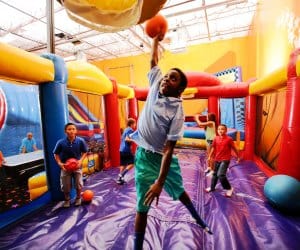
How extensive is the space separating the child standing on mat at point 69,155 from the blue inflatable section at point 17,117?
2413mm

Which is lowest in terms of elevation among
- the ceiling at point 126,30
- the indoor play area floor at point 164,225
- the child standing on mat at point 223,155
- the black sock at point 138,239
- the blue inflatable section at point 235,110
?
the indoor play area floor at point 164,225

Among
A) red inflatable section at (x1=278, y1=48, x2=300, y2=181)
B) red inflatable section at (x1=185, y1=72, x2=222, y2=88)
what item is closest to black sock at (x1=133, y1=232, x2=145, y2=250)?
red inflatable section at (x1=278, y1=48, x2=300, y2=181)

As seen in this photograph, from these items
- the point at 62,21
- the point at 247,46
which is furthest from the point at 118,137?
the point at 247,46

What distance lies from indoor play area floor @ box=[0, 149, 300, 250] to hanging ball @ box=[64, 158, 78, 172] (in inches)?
21.0

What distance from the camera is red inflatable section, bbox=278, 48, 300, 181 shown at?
2.62 m

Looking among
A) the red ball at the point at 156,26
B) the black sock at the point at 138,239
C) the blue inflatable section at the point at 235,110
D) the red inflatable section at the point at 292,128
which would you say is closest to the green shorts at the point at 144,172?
the black sock at the point at 138,239

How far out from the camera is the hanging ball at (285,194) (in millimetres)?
2400

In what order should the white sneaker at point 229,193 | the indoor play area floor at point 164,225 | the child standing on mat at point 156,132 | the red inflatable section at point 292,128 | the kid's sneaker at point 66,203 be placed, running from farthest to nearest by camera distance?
the white sneaker at point 229,193 < the kid's sneaker at point 66,203 < the red inflatable section at point 292,128 < the indoor play area floor at point 164,225 < the child standing on mat at point 156,132

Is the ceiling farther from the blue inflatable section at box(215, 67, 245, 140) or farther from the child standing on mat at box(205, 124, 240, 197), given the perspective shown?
the child standing on mat at box(205, 124, 240, 197)

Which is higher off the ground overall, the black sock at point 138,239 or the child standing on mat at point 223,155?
the child standing on mat at point 223,155

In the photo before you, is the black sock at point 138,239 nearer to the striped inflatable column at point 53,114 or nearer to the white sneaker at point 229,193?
the striped inflatable column at point 53,114

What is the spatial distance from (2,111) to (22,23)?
3.33 m

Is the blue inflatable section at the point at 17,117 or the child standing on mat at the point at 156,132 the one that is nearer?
the child standing on mat at the point at 156,132

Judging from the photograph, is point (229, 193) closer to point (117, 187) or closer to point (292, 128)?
point (292, 128)
